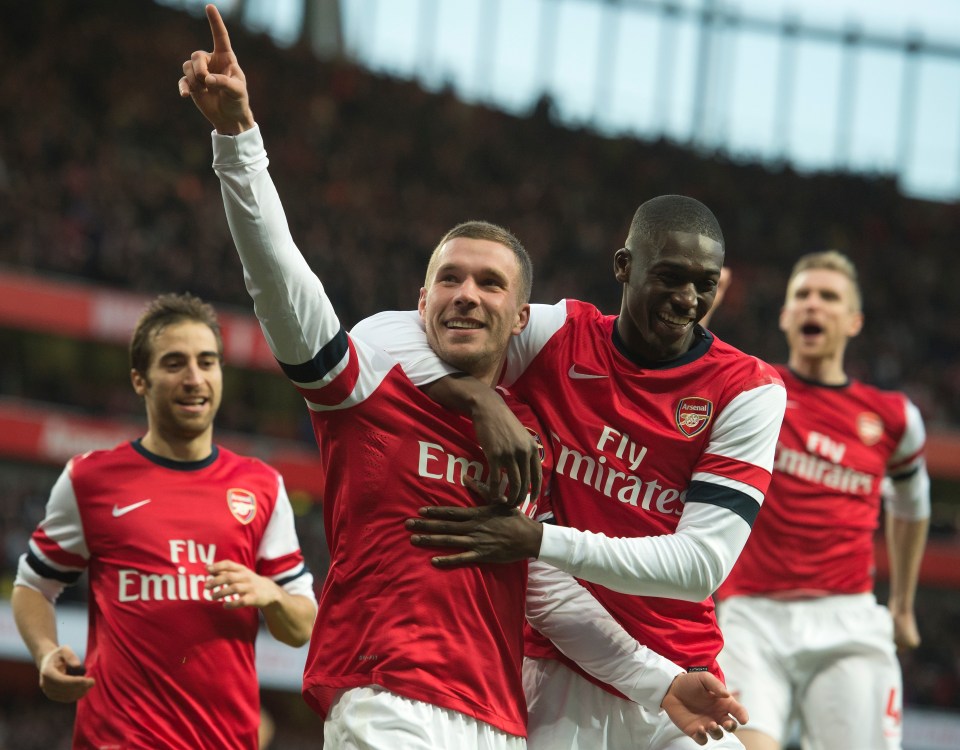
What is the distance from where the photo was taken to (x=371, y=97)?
24.3m

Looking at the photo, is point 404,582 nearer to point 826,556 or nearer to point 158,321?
point 158,321

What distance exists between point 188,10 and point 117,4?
1494mm

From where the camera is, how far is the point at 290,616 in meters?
3.97

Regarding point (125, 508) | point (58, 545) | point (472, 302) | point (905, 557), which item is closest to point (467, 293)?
point (472, 302)

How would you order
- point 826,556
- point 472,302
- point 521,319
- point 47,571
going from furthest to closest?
point 826,556 → point 47,571 → point 521,319 → point 472,302

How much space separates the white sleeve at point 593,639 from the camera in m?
3.10

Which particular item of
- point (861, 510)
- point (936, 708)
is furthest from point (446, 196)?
point (861, 510)

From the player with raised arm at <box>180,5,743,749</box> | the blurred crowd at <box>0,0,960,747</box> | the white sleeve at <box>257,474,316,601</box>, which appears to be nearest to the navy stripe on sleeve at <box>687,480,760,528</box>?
the player with raised arm at <box>180,5,743,749</box>

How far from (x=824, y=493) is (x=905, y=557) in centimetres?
79

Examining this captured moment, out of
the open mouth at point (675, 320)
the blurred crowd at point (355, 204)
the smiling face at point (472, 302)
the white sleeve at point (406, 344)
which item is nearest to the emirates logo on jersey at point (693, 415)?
the open mouth at point (675, 320)

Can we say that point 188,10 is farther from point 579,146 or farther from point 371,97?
point 579,146

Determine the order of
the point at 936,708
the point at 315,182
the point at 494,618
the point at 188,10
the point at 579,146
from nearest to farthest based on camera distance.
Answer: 1. the point at 494,618
2. the point at 936,708
3. the point at 315,182
4. the point at 188,10
5. the point at 579,146

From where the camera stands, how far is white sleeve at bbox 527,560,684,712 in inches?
122

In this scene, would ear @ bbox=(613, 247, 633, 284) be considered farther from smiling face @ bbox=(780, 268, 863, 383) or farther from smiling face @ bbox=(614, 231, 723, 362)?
smiling face @ bbox=(780, 268, 863, 383)
